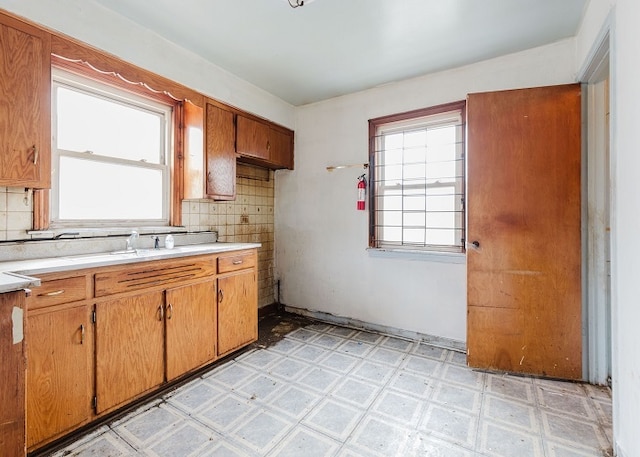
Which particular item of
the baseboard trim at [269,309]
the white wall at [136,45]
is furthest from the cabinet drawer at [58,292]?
the baseboard trim at [269,309]

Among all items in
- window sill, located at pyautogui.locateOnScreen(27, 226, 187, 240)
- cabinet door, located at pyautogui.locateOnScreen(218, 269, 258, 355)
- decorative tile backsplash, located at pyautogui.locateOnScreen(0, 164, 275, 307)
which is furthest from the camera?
decorative tile backsplash, located at pyautogui.locateOnScreen(0, 164, 275, 307)

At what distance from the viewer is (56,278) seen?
1.54 meters

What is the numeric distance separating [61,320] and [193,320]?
2.61 ft

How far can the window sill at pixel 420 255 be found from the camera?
8.80 ft

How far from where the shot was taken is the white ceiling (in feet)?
6.35

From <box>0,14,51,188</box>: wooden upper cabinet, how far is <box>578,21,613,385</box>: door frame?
334 centimetres

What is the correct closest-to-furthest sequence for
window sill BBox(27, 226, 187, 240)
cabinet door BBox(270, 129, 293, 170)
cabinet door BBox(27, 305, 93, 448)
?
cabinet door BBox(27, 305, 93, 448) → window sill BBox(27, 226, 187, 240) → cabinet door BBox(270, 129, 293, 170)

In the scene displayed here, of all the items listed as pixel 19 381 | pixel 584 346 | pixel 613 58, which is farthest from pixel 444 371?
pixel 19 381

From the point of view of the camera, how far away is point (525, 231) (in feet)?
7.29

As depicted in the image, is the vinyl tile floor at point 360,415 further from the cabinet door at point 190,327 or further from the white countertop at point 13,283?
the white countertop at point 13,283

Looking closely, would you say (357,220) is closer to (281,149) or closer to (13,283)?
(281,149)

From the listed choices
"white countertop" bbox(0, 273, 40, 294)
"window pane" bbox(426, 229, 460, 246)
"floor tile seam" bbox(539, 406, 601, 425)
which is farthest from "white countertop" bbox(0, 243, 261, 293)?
"floor tile seam" bbox(539, 406, 601, 425)

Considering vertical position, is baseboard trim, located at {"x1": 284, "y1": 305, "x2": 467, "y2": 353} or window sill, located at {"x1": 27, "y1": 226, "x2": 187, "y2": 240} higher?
window sill, located at {"x1": 27, "y1": 226, "x2": 187, "y2": 240}

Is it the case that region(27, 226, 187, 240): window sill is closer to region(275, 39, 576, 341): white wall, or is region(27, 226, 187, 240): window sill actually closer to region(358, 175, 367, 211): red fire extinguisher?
region(275, 39, 576, 341): white wall
